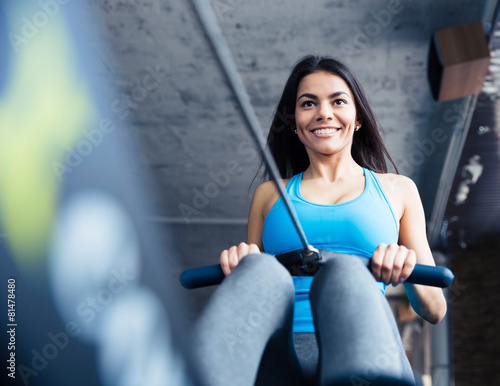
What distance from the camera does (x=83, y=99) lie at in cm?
48

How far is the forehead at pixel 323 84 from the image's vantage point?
1.16 m

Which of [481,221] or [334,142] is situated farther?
[481,221]

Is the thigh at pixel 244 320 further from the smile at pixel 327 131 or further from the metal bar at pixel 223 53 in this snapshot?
the smile at pixel 327 131

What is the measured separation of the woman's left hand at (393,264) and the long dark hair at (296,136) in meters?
0.34

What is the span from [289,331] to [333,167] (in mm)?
469

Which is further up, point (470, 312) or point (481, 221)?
point (481, 221)

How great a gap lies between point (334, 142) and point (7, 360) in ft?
2.86

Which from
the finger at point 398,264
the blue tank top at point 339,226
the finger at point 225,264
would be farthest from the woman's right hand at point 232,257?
the finger at point 398,264

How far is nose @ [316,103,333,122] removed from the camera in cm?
113

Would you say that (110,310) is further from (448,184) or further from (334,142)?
(448,184)

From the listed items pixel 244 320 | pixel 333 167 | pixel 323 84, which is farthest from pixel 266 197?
pixel 244 320

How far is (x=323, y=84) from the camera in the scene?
1.16m

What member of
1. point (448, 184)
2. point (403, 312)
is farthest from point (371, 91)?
point (403, 312)

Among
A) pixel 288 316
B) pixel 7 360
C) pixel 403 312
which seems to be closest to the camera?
pixel 288 316
